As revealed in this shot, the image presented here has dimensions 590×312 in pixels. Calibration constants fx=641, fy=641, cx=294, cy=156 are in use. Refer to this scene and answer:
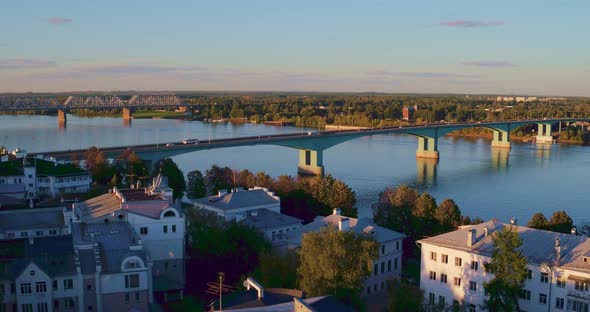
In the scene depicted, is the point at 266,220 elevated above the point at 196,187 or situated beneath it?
elevated above

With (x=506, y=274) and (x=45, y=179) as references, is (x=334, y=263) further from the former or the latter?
(x=45, y=179)

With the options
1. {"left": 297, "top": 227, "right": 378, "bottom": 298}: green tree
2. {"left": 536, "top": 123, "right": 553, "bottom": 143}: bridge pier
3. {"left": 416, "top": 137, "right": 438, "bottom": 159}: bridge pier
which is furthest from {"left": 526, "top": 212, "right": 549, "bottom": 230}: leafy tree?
{"left": 536, "top": 123, "right": 553, "bottom": 143}: bridge pier

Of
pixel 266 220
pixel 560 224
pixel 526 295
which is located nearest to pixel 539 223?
pixel 560 224

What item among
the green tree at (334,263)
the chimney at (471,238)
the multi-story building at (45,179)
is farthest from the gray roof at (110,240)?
the multi-story building at (45,179)

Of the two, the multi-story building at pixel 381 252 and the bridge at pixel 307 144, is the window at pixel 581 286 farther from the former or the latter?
the bridge at pixel 307 144

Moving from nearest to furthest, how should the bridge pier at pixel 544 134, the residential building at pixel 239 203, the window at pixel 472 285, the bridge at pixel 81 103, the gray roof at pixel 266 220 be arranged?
the window at pixel 472 285 < the gray roof at pixel 266 220 < the residential building at pixel 239 203 < the bridge pier at pixel 544 134 < the bridge at pixel 81 103

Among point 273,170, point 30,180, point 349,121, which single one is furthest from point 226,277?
point 349,121

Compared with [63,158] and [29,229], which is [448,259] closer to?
[29,229]
